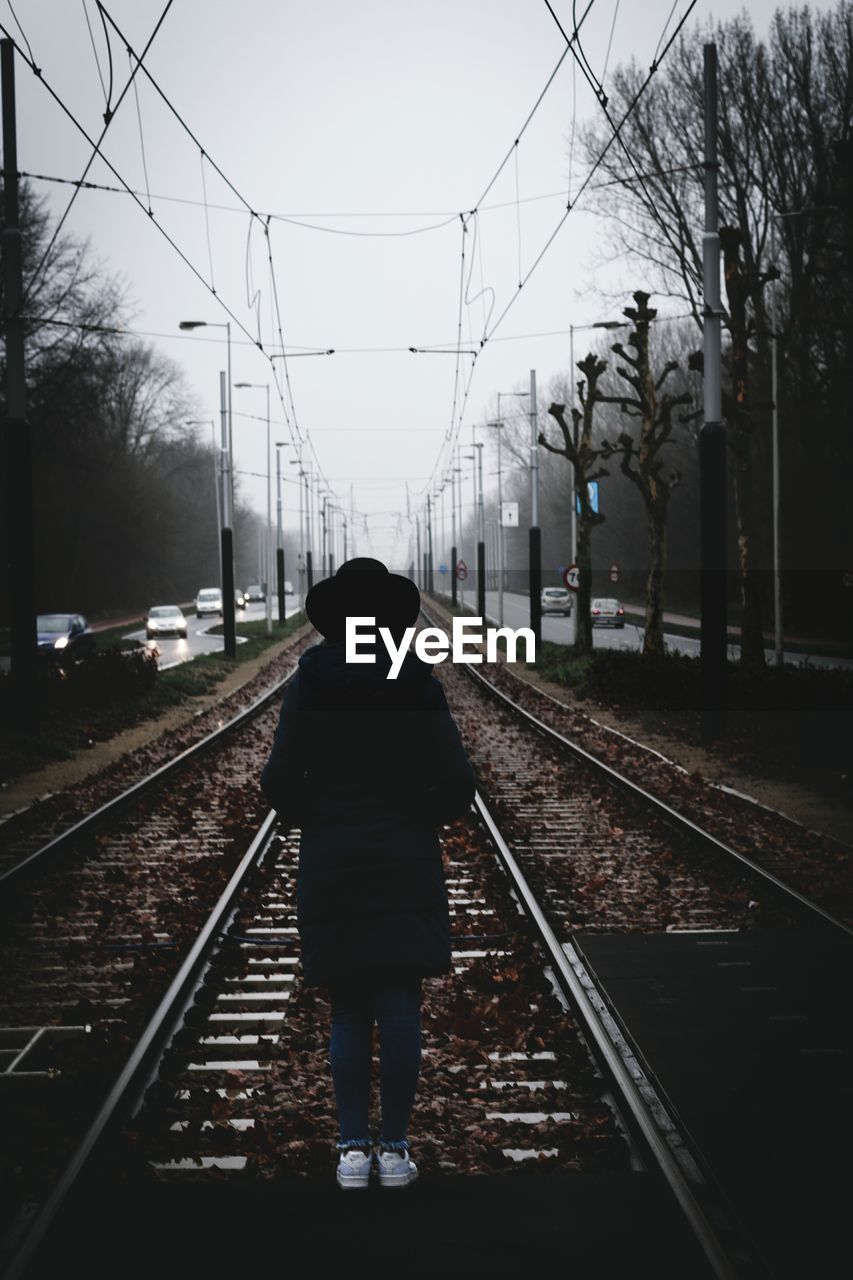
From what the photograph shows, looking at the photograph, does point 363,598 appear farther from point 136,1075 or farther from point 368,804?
point 136,1075

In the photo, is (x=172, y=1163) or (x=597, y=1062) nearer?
(x=172, y=1163)

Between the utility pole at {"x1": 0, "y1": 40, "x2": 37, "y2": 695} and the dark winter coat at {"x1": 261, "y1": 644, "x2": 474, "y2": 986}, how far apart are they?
596 inches

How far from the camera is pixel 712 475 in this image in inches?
707

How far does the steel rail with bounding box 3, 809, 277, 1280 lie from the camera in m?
4.07

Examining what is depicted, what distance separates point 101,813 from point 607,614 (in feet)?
179

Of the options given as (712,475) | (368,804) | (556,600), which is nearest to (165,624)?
(556,600)

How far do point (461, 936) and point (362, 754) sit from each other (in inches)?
162

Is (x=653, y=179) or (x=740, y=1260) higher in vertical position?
(x=653, y=179)

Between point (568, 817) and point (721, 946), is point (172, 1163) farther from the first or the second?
point (568, 817)

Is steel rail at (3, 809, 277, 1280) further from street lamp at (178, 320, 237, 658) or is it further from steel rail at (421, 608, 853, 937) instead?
street lamp at (178, 320, 237, 658)

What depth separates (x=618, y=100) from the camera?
3669 cm

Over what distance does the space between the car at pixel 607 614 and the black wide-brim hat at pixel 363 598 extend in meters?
60.8

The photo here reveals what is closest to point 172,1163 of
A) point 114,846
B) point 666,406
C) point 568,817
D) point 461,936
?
point 461,936

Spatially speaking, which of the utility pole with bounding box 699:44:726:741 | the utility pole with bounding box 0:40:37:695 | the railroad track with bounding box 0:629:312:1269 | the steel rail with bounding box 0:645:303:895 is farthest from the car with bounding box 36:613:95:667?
the utility pole with bounding box 699:44:726:741
